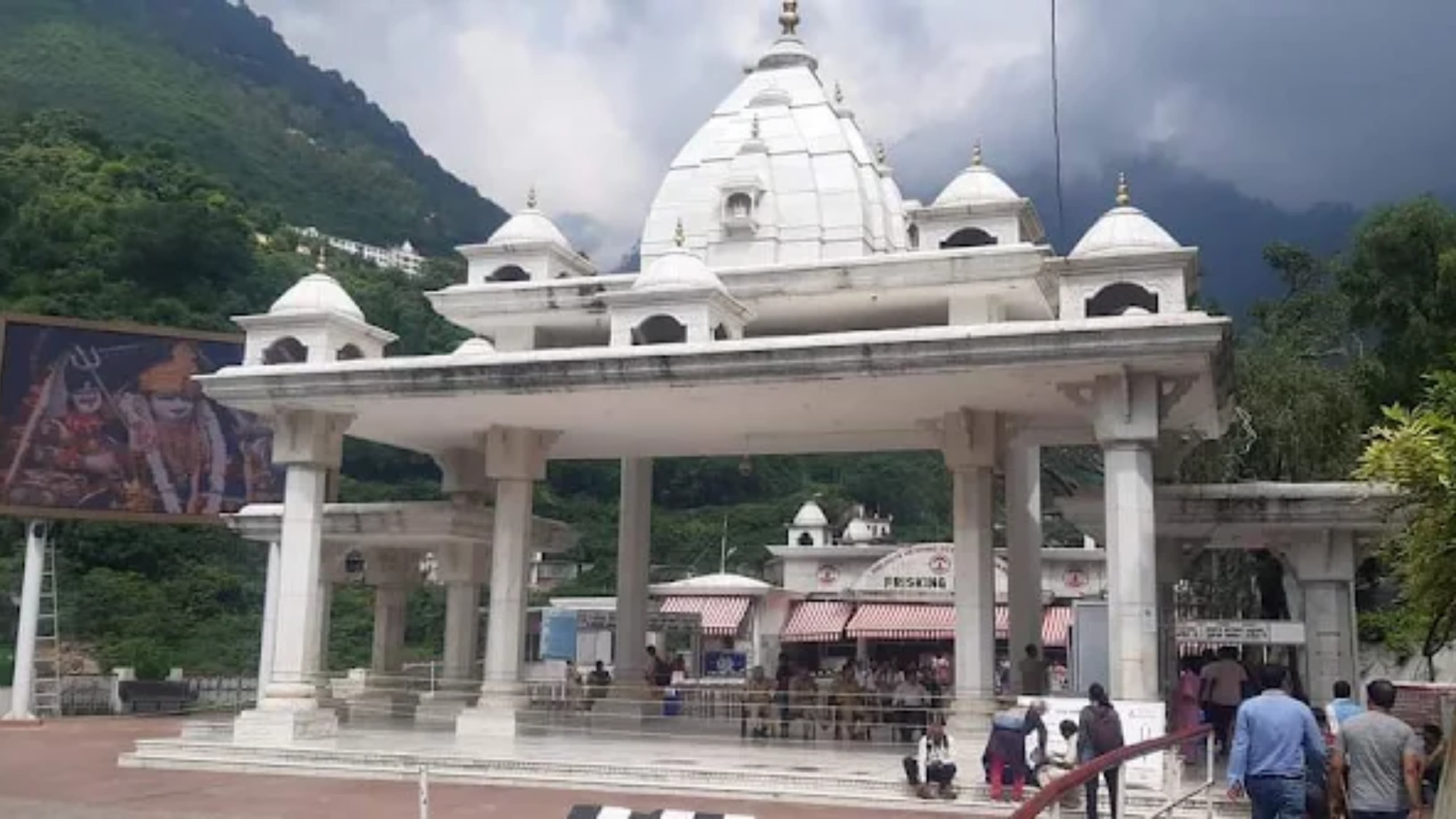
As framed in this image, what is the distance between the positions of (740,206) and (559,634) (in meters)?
20.4

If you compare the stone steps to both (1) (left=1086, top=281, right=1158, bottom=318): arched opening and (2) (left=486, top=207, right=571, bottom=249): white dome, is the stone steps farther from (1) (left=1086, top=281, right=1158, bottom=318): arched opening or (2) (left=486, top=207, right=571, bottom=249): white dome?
(2) (left=486, top=207, right=571, bottom=249): white dome

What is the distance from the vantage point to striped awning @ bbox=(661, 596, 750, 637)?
113 ft

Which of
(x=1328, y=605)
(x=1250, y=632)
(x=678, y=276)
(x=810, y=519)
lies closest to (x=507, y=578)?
(x=678, y=276)

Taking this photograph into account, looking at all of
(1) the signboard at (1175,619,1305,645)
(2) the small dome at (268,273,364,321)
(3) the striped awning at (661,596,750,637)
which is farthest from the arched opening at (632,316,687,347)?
(3) the striped awning at (661,596,750,637)

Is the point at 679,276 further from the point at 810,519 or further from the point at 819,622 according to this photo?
the point at 810,519

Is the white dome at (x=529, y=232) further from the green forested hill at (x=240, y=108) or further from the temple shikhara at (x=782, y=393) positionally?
the green forested hill at (x=240, y=108)

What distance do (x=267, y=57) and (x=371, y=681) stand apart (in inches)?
5669

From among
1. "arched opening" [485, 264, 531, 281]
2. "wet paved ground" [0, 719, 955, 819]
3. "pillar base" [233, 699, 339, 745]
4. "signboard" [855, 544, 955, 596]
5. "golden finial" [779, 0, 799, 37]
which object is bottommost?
"wet paved ground" [0, 719, 955, 819]

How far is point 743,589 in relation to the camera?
115 feet

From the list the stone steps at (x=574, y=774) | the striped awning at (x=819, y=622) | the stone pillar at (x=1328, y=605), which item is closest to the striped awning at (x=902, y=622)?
the striped awning at (x=819, y=622)

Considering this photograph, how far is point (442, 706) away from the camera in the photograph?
21.7 meters

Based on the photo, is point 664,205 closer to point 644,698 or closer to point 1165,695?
point 644,698

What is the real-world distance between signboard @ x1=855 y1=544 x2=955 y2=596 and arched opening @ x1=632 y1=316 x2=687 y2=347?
18.2 m

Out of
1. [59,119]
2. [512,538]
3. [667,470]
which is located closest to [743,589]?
[512,538]
